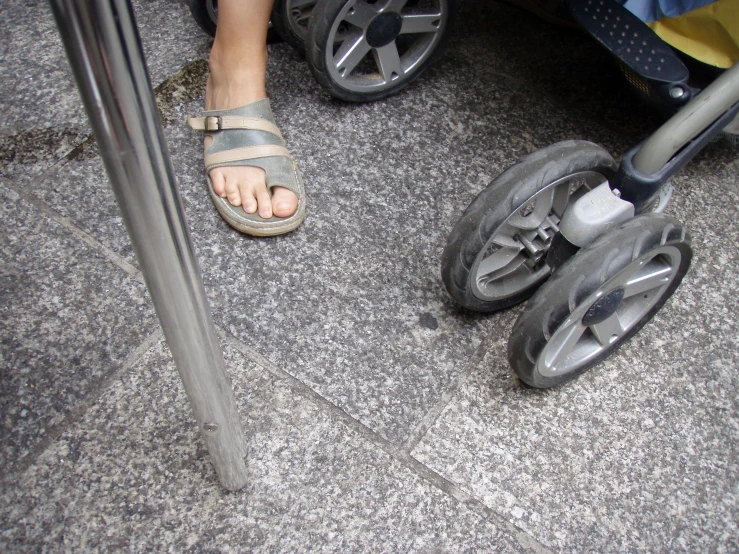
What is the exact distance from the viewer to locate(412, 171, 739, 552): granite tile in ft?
3.08

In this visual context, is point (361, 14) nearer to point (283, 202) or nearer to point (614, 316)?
point (283, 202)

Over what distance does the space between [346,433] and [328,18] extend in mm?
694

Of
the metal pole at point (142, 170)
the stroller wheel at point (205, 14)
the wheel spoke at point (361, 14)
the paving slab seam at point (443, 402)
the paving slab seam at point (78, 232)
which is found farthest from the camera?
the stroller wheel at point (205, 14)

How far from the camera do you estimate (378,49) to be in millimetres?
1301

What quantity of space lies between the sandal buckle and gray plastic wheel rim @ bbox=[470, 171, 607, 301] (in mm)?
531

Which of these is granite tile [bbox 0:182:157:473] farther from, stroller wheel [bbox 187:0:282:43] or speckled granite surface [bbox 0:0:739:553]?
stroller wheel [bbox 187:0:282:43]

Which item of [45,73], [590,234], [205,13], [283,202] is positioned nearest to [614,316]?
[590,234]

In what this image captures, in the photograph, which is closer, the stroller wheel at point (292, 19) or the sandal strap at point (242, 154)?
the sandal strap at point (242, 154)

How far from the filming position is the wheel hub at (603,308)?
0.93m

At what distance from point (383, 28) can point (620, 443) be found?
32.3 inches

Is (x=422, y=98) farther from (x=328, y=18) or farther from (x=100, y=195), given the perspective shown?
(x=100, y=195)

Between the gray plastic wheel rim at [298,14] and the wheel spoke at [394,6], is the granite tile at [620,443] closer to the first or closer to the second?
the wheel spoke at [394,6]

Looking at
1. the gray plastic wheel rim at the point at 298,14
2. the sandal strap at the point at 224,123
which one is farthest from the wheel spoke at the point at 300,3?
the sandal strap at the point at 224,123

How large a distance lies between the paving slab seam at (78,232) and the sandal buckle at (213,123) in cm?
28
